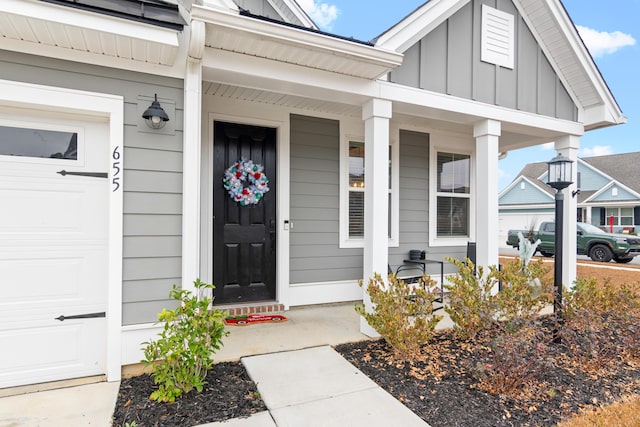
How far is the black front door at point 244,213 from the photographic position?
13.6 ft

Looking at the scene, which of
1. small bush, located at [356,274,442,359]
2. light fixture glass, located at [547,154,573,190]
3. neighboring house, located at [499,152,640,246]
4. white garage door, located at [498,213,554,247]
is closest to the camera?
small bush, located at [356,274,442,359]

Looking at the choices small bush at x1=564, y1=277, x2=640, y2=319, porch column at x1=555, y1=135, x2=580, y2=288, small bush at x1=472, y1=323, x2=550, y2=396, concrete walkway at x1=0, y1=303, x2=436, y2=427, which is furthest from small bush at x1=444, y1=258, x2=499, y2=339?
porch column at x1=555, y1=135, x2=580, y2=288

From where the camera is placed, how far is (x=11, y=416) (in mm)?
2150

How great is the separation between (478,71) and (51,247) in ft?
15.1

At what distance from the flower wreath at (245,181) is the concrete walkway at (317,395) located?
6.26 feet

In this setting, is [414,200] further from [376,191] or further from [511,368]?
[511,368]

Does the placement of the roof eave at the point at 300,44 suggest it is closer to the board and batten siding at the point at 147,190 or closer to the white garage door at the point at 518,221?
the board and batten siding at the point at 147,190

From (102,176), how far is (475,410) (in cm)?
319

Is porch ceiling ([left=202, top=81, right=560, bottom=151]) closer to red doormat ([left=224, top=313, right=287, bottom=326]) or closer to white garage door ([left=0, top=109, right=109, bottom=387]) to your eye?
white garage door ([left=0, top=109, right=109, bottom=387])

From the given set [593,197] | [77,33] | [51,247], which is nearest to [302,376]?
[51,247]

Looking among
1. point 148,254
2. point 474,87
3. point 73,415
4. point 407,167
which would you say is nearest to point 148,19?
point 148,254

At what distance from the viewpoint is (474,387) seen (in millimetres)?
2568

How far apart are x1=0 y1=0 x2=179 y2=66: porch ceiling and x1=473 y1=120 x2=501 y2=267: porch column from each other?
11.5 feet

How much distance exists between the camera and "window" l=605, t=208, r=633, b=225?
705 inches
